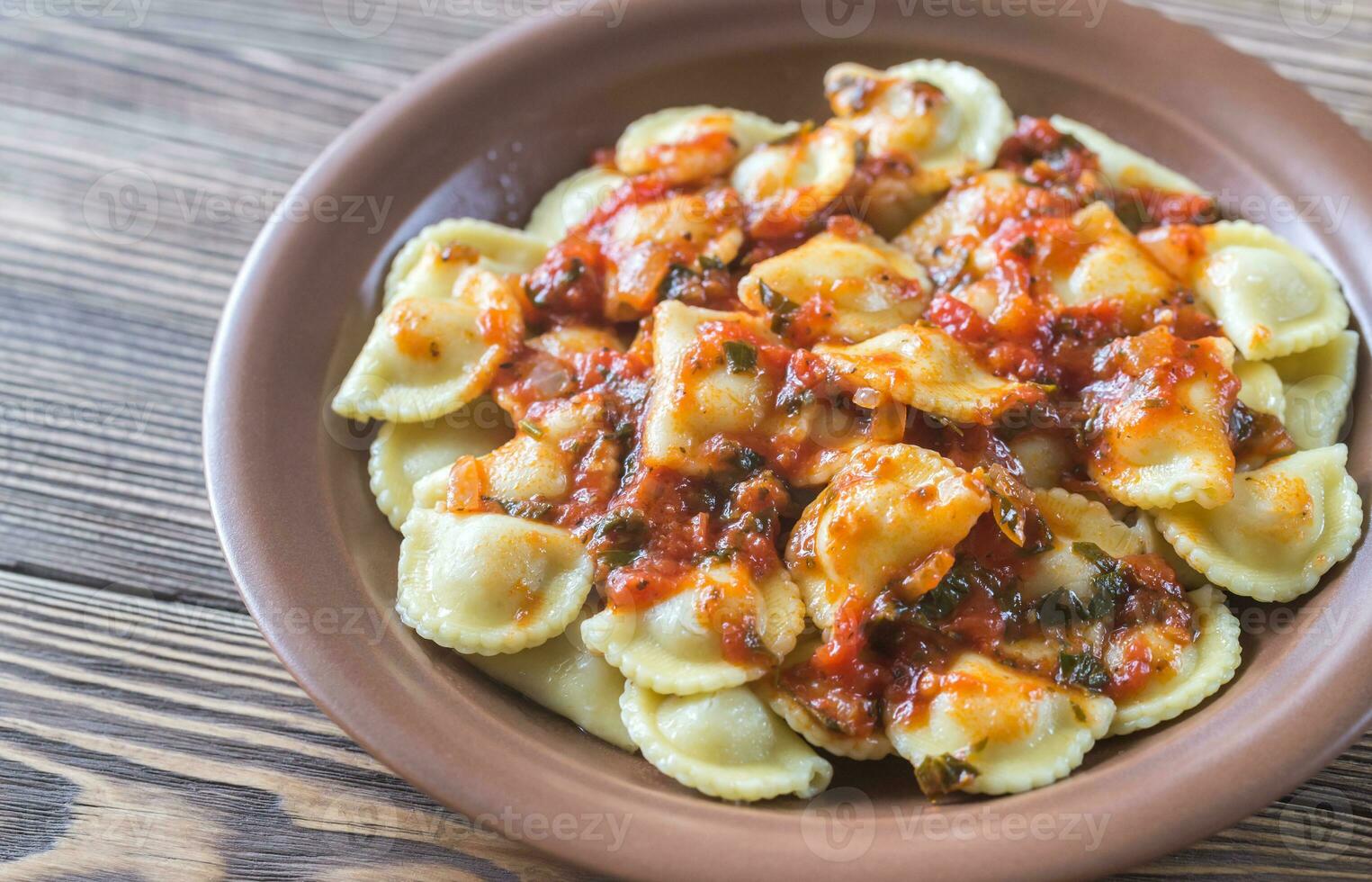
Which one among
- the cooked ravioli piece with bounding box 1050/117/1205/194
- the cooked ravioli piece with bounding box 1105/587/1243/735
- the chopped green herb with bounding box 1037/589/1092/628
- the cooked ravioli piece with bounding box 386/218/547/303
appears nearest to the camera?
the cooked ravioli piece with bounding box 1105/587/1243/735

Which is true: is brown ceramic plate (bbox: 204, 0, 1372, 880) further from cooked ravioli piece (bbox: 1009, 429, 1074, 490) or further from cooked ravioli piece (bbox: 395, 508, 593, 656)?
cooked ravioli piece (bbox: 1009, 429, 1074, 490)

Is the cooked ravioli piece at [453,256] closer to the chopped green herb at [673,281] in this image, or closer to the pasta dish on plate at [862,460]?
the pasta dish on plate at [862,460]

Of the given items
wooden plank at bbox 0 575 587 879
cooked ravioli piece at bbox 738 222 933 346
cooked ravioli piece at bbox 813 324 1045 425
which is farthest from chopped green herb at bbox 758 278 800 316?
wooden plank at bbox 0 575 587 879

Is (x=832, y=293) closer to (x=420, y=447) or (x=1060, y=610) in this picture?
(x=1060, y=610)

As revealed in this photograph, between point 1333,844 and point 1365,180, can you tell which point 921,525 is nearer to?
point 1333,844

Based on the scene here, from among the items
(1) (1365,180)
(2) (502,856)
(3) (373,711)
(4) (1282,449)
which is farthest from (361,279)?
(1) (1365,180)
